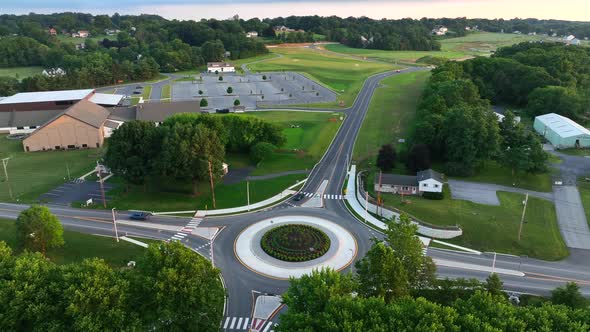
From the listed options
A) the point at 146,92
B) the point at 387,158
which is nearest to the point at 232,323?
the point at 387,158

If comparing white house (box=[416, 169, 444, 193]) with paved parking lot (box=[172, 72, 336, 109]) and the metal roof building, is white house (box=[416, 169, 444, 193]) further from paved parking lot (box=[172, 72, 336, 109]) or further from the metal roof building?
paved parking lot (box=[172, 72, 336, 109])

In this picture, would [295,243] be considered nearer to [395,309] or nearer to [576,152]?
[395,309]

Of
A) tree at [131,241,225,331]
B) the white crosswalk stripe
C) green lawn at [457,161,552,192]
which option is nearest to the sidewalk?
green lawn at [457,161,552,192]

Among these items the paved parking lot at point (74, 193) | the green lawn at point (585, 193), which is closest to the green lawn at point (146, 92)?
the paved parking lot at point (74, 193)

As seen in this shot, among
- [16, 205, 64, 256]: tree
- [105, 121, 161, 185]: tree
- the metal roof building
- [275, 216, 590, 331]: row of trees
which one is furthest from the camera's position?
the metal roof building

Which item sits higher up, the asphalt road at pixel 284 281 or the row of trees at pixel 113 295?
the row of trees at pixel 113 295

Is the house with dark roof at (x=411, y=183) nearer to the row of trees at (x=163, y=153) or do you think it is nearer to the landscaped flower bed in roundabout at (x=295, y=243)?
the landscaped flower bed in roundabout at (x=295, y=243)
